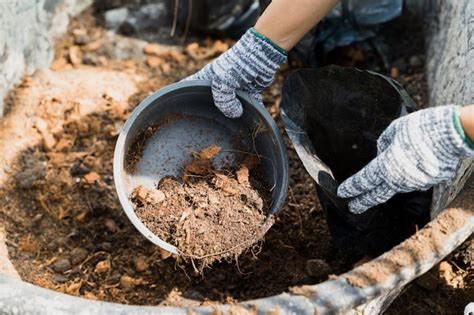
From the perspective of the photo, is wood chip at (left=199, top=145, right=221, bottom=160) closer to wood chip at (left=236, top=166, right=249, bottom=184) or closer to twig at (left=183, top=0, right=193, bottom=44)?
wood chip at (left=236, top=166, right=249, bottom=184)

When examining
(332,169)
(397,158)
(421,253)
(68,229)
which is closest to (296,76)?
(332,169)

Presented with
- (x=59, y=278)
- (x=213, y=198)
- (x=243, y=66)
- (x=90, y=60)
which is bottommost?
(x=59, y=278)

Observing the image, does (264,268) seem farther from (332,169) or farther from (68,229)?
(68,229)

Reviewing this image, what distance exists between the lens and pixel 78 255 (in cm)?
178

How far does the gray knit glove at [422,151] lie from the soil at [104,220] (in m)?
0.42

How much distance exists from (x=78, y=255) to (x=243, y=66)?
2.23 ft

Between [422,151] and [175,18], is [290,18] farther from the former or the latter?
[175,18]

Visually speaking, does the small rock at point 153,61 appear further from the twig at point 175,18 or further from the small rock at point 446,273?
the small rock at point 446,273

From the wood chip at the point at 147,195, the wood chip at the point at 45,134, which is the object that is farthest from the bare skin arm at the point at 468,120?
the wood chip at the point at 45,134

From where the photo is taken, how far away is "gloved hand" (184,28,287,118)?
5.14 feet

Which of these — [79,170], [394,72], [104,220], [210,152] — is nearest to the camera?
[210,152]

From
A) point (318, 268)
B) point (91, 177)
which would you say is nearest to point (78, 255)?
point (91, 177)

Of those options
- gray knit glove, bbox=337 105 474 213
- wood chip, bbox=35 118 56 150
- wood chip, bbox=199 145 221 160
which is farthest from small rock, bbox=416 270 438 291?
wood chip, bbox=35 118 56 150

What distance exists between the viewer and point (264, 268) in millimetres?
1759
